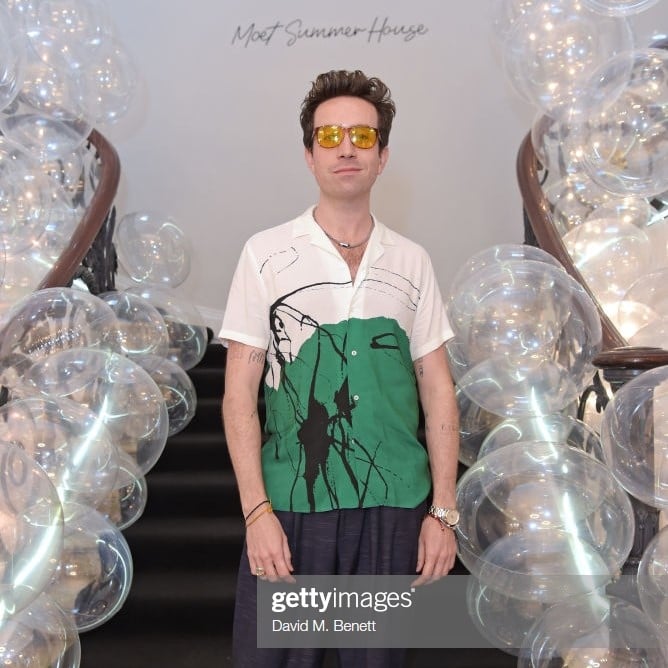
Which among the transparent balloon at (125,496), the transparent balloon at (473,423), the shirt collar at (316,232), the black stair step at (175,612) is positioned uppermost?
the shirt collar at (316,232)

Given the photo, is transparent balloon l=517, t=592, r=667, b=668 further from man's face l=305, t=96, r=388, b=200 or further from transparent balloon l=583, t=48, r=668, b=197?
transparent balloon l=583, t=48, r=668, b=197

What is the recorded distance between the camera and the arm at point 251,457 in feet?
5.41

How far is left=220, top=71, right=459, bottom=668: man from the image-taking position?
67.0 inches

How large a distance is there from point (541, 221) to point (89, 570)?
1975mm

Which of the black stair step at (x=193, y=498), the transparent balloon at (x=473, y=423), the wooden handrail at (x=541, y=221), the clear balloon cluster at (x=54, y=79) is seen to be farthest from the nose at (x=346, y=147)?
the black stair step at (x=193, y=498)

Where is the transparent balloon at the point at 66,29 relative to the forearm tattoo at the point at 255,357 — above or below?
above

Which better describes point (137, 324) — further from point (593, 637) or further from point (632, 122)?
point (593, 637)

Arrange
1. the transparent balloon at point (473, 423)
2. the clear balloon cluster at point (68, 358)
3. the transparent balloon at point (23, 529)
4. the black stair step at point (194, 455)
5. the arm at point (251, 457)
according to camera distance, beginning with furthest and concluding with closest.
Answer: the black stair step at point (194, 455), the transparent balloon at point (473, 423), the clear balloon cluster at point (68, 358), the arm at point (251, 457), the transparent balloon at point (23, 529)

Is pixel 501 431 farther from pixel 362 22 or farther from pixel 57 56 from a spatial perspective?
pixel 362 22

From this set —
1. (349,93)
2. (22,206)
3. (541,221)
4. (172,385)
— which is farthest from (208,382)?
(349,93)

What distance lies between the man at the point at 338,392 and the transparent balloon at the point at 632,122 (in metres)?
0.96

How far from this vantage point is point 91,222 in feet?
11.6

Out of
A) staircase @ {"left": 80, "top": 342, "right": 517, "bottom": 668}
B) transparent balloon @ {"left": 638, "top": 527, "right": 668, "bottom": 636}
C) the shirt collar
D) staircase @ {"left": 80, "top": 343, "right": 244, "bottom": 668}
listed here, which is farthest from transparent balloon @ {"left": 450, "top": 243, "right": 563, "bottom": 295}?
staircase @ {"left": 80, "top": 343, "right": 244, "bottom": 668}

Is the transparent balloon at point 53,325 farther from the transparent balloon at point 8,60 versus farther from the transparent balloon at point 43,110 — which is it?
the transparent balloon at point 43,110
